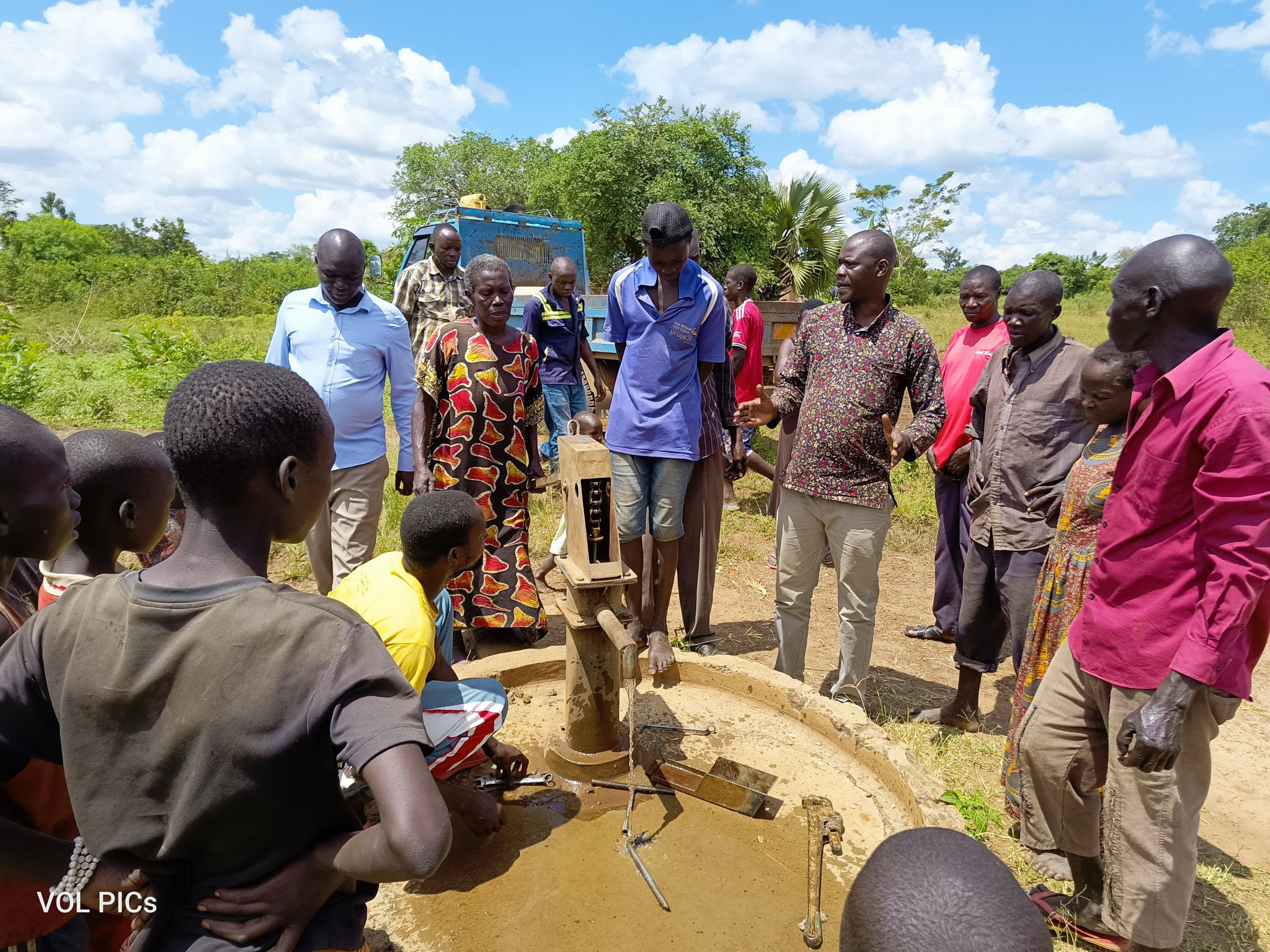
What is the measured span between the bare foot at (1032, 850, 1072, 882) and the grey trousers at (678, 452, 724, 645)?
5.86ft

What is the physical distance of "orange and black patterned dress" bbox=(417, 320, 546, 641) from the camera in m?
3.83

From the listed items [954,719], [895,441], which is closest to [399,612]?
[895,441]

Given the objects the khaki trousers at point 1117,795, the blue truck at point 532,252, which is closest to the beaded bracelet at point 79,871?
the khaki trousers at point 1117,795

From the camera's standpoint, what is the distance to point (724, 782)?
9.00 feet

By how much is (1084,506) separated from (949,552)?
1623 millimetres

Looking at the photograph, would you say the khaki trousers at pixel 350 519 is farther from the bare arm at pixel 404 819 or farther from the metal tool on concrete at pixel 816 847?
the bare arm at pixel 404 819

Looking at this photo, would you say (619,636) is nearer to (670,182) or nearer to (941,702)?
(941,702)

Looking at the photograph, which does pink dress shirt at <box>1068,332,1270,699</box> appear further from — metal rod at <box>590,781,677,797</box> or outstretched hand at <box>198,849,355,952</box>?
outstretched hand at <box>198,849,355,952</box>

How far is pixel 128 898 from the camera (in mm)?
1196

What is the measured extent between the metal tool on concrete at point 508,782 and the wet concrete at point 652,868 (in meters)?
0.05

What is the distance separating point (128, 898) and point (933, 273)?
36652 mm

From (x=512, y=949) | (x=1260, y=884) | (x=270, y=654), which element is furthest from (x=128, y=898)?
(x=1260, y=884)

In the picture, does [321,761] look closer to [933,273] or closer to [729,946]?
[729,946]

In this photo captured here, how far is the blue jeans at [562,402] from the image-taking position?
4.70 m
